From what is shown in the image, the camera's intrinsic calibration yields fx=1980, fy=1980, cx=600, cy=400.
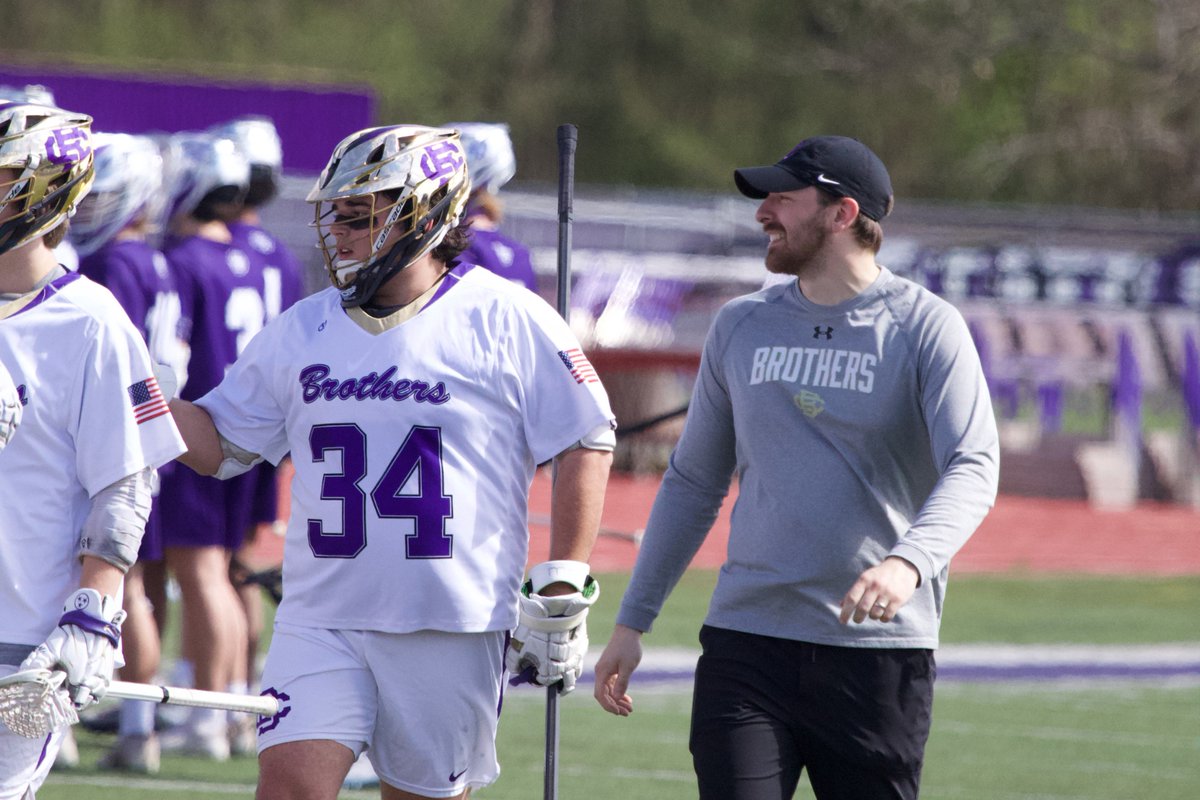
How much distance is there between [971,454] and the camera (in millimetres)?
4285

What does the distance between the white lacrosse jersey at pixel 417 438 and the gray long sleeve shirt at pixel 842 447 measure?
1.37ft

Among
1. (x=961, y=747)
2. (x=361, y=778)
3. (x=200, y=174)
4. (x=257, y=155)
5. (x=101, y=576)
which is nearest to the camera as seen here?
(x=101, y=576)

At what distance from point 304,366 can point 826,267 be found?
4.02ft

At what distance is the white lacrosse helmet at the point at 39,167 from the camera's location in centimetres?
396

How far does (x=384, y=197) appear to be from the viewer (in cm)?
446

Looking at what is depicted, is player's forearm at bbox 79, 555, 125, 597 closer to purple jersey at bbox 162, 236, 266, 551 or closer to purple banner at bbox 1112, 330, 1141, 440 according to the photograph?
purple jersey at bbox 162, 236, 266, 551

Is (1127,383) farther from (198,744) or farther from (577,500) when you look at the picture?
(577,500)

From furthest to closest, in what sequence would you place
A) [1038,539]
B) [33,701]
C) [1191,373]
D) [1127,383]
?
[1191,373], [1127,383], [1038,539], [33,701]

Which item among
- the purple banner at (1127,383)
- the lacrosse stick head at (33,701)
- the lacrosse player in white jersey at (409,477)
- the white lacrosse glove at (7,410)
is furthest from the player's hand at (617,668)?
the purple banner at (1127,383)

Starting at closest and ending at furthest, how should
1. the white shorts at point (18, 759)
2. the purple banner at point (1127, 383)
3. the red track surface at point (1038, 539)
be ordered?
the white shorts at point (18, 759) < the red track surface at point (1038, 539) < the purple banner at point (1127, 383)

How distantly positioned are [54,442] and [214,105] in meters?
14.5

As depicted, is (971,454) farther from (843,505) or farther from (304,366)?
(304,366)

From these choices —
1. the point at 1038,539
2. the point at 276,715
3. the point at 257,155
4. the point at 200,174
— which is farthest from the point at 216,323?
the point at 1038,539

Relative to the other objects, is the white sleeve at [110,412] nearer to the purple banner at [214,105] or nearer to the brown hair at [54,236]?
the brown hair at [54,236]
